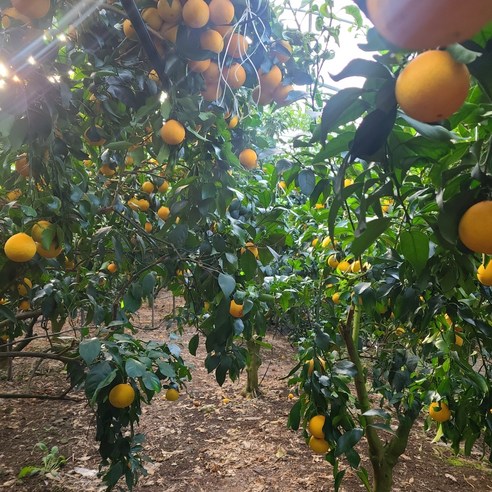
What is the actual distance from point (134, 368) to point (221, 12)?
112 centimetres

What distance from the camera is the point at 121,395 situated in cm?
141

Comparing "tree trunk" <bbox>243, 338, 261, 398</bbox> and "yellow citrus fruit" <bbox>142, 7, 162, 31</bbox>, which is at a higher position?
"yellow citrus fruit" <bbox>142, 7, 162, 31</bbox>

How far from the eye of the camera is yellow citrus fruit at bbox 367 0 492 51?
Result: 347 mm

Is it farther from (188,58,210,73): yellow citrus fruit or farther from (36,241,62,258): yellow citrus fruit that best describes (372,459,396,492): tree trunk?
(188,58,210,73): yellow citrus fruit

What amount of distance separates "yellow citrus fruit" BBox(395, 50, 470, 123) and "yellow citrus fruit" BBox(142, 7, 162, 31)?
0.85 meters

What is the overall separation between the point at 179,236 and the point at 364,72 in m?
1.13

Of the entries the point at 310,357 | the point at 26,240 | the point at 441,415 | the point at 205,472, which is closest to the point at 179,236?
the point at 26,240

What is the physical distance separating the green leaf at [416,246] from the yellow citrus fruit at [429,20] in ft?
1.49

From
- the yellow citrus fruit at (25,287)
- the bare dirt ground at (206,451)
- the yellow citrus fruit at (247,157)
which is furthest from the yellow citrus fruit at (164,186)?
the bare dirt ground at (206,451)

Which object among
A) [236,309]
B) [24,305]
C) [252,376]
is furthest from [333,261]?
[252,376]

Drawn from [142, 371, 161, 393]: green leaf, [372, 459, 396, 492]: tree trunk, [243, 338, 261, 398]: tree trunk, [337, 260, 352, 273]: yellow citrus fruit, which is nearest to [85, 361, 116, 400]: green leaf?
[142, 371, 161, 393]: green leaf

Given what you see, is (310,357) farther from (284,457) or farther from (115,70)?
(284,457)

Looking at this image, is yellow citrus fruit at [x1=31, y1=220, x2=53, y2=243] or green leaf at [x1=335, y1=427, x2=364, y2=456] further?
green leaf at [x1=335, y1=427, x2=364, y2=456]

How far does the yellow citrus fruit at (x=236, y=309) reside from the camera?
1.59 meters
